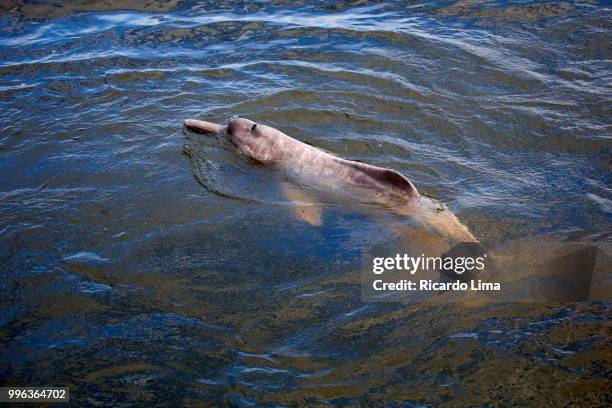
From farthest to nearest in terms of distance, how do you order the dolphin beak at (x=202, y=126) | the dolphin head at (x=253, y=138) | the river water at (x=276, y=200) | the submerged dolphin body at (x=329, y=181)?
the dolphin beak at (x=202, y=126)
the dolphin head at (x=253, y=138)
the submerged dolphin body at (x=329, y=181)
the river water at (x=276, y=200)

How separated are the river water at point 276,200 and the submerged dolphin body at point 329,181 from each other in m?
0.25

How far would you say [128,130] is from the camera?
29.5 ft

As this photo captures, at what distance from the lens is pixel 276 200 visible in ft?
24.0

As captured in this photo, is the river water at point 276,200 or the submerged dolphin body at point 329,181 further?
the submerged dolphin body at point 329,181

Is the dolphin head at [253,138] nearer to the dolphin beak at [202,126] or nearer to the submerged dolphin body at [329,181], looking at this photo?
the submerged dolphin body at [329,181]

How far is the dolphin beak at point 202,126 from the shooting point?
8695mm

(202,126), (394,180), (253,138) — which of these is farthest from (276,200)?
(202,126)

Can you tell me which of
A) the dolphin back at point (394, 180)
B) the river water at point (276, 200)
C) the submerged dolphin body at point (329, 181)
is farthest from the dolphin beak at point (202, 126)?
the dolphin back at point (394, 180)

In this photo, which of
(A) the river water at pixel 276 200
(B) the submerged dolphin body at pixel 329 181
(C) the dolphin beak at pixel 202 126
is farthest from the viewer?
(C) the dolphin beak at pixel 202 126

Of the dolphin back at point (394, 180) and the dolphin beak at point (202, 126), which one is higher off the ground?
the dolphin beak at point (202, 126)

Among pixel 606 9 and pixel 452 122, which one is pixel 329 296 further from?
pixel 606 9

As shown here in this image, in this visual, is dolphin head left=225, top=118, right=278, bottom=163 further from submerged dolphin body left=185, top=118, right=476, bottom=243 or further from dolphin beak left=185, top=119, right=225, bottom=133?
dolphin beak left=185, top=119, right=225, bottom=133

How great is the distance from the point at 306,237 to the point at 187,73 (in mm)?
5411

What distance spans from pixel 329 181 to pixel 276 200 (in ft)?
2.36
